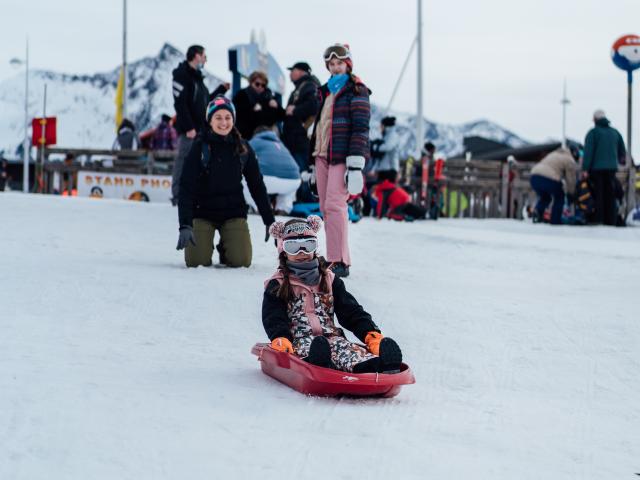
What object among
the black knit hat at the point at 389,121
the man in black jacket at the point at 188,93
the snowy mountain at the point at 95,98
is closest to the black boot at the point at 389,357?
the man in black jacket at the point at 188,93

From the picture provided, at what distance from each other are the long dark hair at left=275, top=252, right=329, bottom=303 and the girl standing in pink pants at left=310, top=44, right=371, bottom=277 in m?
2.63

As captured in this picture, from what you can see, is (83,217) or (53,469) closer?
(53,469)

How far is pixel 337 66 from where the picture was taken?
686 cm

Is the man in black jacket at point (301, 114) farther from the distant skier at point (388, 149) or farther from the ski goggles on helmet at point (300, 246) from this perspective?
the ski goggles on helmet at point (300, 246)

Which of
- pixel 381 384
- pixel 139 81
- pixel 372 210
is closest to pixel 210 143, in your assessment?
pixel 381 384

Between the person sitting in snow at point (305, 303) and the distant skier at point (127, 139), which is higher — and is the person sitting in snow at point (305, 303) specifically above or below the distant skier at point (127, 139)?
below

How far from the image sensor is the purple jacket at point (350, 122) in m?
6.88

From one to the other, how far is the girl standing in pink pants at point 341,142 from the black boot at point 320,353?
10.5 ft

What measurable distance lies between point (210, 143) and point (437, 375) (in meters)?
3.44

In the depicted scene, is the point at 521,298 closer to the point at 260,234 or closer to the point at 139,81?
the point at 260,234

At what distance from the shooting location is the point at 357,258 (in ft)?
28.5

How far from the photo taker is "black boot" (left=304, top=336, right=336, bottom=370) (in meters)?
3.62

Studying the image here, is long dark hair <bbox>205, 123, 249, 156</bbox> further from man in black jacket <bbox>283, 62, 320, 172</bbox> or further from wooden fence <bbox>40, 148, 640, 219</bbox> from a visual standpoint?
wooden fence <bbox>40, 148, 640, 219</bbox>

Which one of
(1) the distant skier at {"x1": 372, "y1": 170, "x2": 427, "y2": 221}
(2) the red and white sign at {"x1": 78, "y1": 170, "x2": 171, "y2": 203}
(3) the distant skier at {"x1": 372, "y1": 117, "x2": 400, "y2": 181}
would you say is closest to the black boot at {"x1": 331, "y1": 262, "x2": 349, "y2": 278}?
(3) the distant skier at {"x1": 372, "y1": 117, "x2": 400, "y2": 181}
